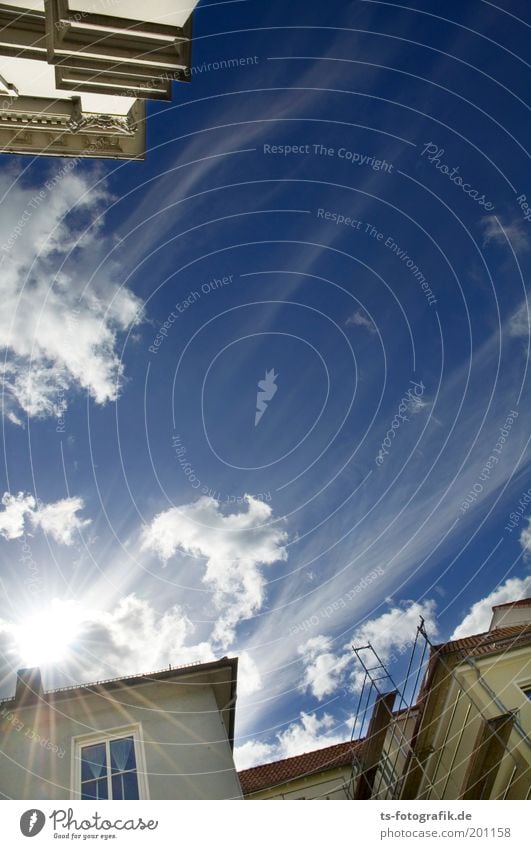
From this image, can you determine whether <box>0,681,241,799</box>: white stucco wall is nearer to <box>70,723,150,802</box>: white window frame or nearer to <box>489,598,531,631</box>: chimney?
<box>70,723,150,802</box>: white window frame

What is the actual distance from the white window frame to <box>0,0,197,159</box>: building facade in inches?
591

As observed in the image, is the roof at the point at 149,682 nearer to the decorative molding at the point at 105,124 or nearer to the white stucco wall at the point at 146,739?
the white stucco wall at the point at 146,739

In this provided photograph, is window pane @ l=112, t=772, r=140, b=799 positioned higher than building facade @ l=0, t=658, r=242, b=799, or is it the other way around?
building facade @ l=0, t=658, r=242, b=799

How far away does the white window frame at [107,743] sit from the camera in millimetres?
9680

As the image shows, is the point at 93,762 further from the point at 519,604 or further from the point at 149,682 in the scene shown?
the point at 519,604

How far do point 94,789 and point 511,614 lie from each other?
15.0 meters

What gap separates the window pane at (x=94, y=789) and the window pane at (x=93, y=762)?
12 centimetres

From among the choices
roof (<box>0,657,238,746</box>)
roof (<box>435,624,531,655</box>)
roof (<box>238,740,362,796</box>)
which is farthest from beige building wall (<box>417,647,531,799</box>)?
roof (<box>0,657,238,746</box>)

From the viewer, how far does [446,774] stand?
41.5ft

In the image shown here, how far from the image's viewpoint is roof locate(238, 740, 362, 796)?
16719 millimetres

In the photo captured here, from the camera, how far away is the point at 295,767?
17.6 metres

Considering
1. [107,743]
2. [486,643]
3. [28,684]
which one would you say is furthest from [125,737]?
[486,643]

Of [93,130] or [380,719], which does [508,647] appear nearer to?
[380,719]
